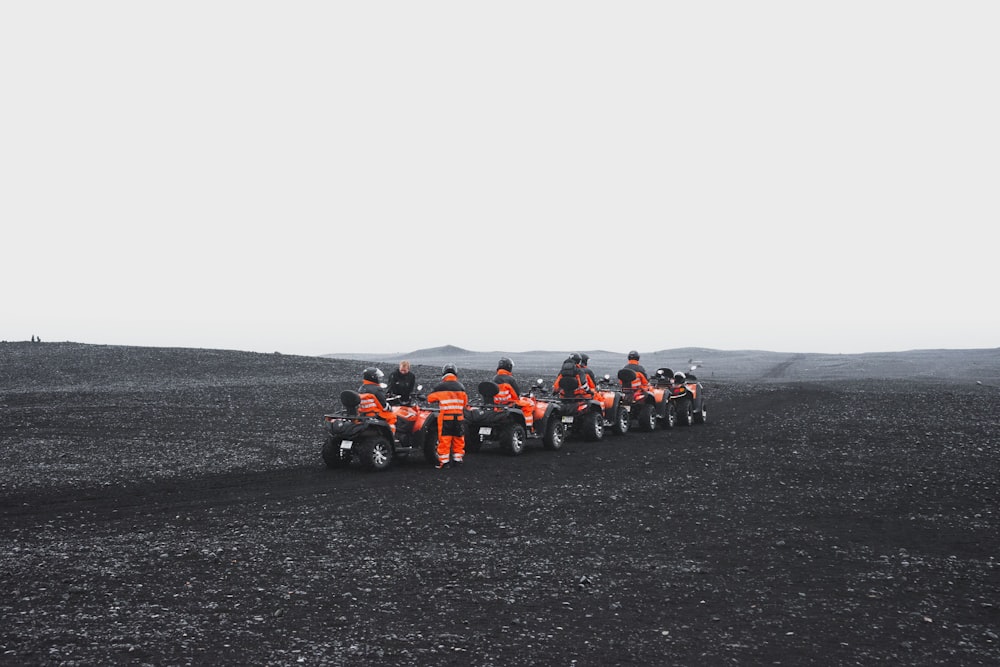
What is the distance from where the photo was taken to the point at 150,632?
6.50 metres

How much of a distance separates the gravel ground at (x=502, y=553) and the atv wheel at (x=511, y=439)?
0.43m

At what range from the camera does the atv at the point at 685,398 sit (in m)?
21.5

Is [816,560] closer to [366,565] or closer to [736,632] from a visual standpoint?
[736,632]

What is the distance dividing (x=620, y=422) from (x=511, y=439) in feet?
14.0

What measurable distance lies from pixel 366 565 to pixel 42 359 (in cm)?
3080

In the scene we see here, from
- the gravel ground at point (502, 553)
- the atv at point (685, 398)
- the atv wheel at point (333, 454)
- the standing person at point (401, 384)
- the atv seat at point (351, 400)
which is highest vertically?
the standing person at point (401, 384)

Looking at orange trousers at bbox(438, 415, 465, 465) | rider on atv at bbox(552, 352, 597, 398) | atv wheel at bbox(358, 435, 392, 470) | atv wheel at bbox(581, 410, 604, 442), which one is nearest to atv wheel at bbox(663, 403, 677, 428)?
atv wheel at bbox(581, 410, 604, 442)

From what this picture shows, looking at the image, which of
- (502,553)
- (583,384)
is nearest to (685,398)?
(583,384)

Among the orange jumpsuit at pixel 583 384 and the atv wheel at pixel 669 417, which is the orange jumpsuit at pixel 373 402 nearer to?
the orange jumpsuit at pixel 583 384

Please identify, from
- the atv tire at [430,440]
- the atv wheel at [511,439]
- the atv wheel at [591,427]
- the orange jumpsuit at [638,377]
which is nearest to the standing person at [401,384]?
the atv tire at [430,440]

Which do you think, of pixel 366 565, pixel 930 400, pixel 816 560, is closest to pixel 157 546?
pixel 366 565

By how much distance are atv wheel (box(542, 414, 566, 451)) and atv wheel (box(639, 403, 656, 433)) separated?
370cm

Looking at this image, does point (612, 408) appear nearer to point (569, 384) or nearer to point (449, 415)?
point (569, 384)

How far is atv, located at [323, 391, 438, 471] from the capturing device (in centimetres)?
1371
